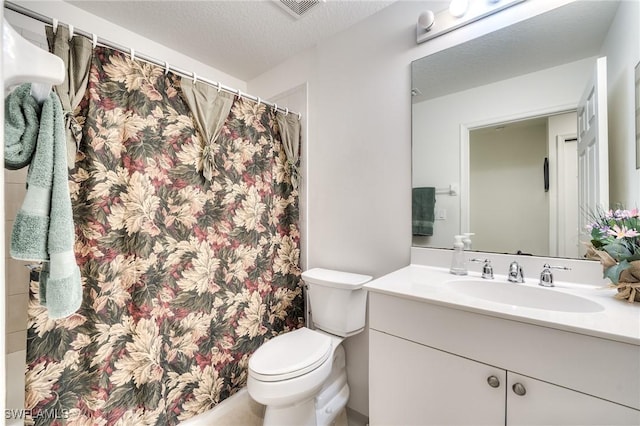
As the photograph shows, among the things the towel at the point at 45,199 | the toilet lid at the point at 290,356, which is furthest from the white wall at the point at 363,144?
the towel at the point at 45,199

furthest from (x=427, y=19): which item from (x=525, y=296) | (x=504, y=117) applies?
(x=525, y=296)

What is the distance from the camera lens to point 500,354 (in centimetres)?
79

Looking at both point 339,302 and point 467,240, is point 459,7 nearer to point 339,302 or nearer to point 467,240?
point 467,240

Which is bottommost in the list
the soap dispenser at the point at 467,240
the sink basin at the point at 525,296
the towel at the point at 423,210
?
the sink basin at the point at 525,296

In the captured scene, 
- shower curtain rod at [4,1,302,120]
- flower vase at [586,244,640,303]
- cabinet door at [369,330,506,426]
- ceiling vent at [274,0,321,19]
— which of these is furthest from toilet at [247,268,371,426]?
ceiling vent at [274,0,321,19]

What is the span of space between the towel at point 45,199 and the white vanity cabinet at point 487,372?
98 cm

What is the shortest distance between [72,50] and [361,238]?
156 cm

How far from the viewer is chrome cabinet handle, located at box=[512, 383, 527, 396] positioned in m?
0.75

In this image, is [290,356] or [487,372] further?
[290,356]

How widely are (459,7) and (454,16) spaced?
1.4 inches

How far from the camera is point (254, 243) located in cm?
167

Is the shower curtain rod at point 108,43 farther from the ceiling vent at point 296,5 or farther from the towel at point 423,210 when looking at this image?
the towel at point 423,210

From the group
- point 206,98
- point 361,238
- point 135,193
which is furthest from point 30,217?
point 361,238

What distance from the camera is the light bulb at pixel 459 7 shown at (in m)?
1.23
